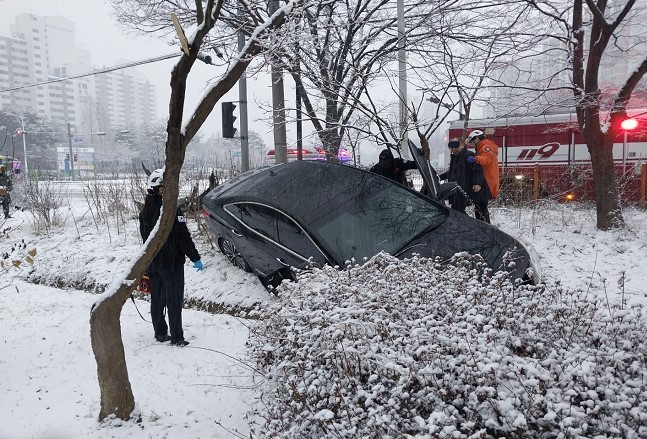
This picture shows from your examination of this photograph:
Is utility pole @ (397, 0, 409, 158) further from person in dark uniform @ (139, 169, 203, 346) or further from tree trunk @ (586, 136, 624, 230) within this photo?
person in dark uniform @ (139, 169, 203, 346)

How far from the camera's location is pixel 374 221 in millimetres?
4523

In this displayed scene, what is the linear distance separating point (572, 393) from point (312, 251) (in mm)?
2710

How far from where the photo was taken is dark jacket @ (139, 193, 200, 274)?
14.5ft

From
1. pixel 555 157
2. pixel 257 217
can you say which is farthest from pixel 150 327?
pixel 555 157

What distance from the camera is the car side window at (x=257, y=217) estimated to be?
479 centimetres

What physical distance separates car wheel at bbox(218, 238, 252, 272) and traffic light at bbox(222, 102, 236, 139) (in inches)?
170

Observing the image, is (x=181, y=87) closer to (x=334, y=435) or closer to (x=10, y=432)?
(x=334, y=435)

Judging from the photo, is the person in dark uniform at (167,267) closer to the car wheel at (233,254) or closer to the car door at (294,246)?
the car door at (294,246)

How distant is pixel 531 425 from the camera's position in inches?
75.6

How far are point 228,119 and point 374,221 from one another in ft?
20.5

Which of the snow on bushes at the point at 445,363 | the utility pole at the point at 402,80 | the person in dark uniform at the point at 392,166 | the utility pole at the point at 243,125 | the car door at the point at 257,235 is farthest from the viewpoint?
the utility pole at the point at 243,125

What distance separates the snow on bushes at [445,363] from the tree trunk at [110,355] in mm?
947

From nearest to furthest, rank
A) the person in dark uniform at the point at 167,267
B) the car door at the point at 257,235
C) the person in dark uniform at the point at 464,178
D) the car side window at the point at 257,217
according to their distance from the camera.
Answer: the person in dark uniform at the point at 167,267
the car door at the point at 257,235
the car side window at the point at 257,217
the person in dark uniform at the point at 464,178

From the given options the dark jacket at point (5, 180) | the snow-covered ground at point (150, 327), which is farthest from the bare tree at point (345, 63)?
the dark jacket at point (5, 180)
